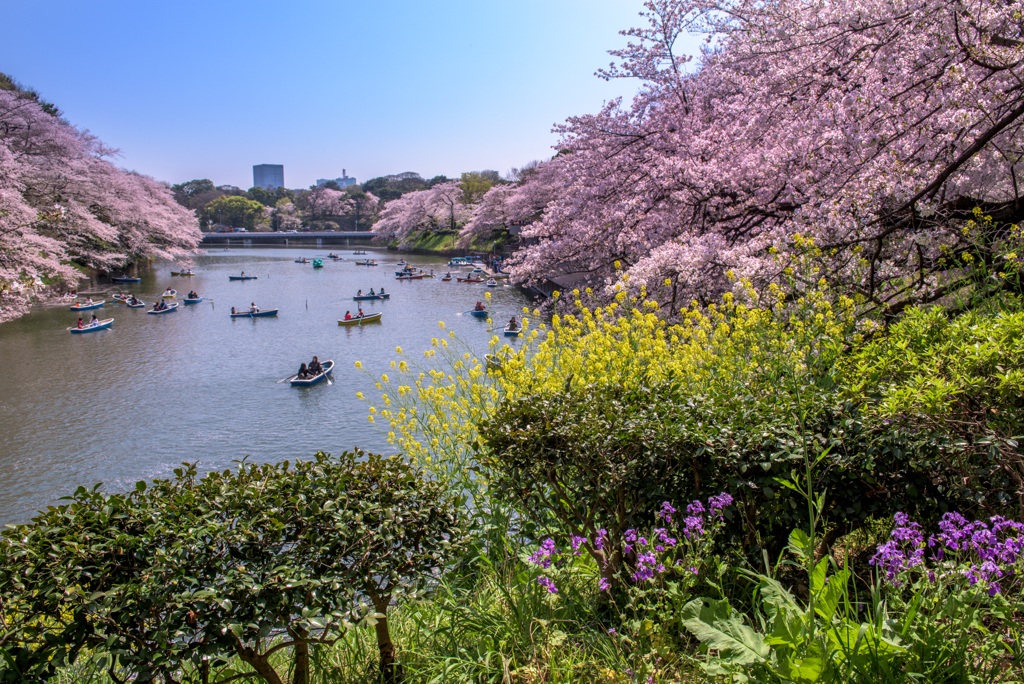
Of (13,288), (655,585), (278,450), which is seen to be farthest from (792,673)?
(13,288)

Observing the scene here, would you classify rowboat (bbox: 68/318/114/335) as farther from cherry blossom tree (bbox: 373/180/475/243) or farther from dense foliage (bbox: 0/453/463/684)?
cherry blossom tree (bbox: 373/180/475/243)

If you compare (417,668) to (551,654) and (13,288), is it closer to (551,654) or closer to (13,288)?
(551,654)

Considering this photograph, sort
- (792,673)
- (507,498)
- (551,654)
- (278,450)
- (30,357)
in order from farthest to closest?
(30,357), (278,450), (507,498), (551,654), (792,673)

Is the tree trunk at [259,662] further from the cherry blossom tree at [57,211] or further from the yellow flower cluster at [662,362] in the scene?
the cherry blossom tree at [57,211]

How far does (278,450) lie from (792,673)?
14130mm

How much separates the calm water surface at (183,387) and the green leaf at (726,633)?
1238 centimetres

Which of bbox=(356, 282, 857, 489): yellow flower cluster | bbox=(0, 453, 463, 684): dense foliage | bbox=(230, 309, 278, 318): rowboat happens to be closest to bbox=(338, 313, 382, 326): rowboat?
bbox=(230, 309, 278, 318): rowboat

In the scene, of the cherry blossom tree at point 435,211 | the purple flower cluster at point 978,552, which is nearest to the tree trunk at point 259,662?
the purple flower cluster at point 978,552

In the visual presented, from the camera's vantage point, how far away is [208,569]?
3158mm

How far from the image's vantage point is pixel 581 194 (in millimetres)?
13773

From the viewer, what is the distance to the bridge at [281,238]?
99312mm

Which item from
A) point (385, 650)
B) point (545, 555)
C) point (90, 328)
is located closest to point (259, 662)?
point (385, 650)

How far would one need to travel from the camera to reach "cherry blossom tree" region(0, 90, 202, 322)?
2416 cm

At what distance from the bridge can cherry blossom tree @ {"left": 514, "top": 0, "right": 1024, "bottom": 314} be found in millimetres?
90907
